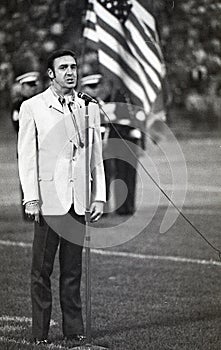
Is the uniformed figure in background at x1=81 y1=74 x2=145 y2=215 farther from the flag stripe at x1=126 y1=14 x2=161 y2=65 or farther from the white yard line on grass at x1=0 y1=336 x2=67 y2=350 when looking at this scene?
the white yard line on grass at x1=0 y1=336 x2=67 y2=350

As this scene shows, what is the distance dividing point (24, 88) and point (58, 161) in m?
1.70

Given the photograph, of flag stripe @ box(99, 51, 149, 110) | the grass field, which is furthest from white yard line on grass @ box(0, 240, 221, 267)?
flag stripe @ box(99, 51, 149, 110)

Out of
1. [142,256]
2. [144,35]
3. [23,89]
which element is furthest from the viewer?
[142,256]

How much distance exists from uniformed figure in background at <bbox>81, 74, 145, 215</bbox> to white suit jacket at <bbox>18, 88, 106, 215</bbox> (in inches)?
78.2

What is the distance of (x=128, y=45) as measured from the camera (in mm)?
5891

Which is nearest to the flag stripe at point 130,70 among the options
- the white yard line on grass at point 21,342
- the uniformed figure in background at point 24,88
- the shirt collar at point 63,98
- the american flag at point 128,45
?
the american flag at point 128,45

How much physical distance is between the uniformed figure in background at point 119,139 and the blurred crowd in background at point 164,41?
238 mm

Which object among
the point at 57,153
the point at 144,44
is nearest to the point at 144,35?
the point at 144,44

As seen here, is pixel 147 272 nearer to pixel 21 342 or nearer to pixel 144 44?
pixel 144 44

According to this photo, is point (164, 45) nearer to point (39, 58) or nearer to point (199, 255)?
point (39, 58)

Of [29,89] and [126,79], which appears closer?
[29,89]

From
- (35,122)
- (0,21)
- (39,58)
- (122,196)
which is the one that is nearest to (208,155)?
(122,196)

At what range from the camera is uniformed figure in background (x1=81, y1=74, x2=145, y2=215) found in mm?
6148

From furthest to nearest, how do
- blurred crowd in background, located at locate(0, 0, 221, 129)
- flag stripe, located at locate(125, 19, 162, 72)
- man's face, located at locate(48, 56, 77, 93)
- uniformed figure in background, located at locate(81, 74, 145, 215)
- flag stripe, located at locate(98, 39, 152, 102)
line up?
uniformed figure in background, located at locate(81, 74, 145, 215)
flag stripe, located at locate(98, 39, 152, 102)
flag stripe, located at locate(125, 19, 162, 72)
blurred crowd in background, located at locate(0, 0, 221, 129)
man's face, located at locate(48, 56, 77, 93)
